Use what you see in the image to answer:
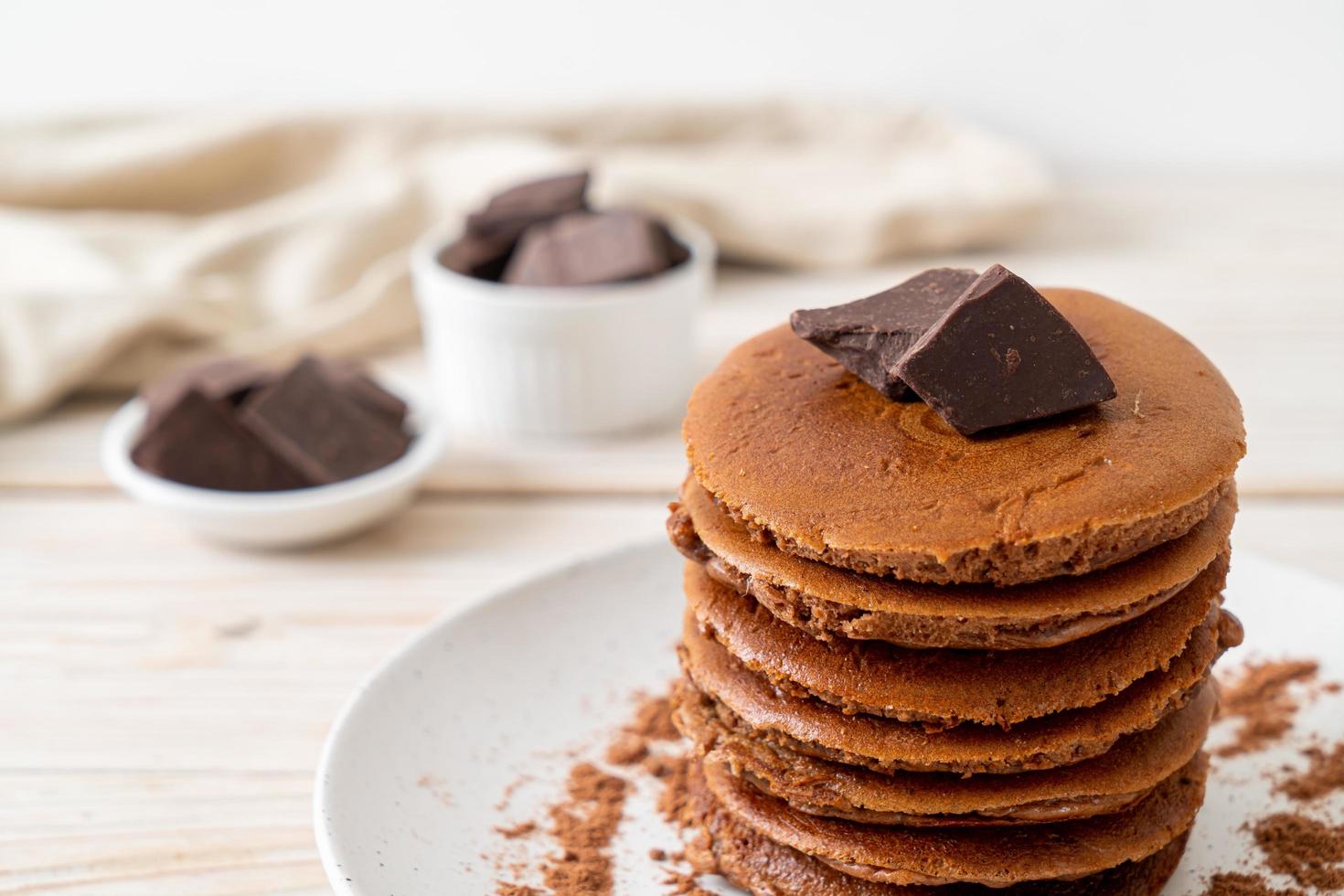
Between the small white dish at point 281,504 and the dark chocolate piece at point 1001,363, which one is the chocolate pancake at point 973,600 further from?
the small white dish at point 281,504

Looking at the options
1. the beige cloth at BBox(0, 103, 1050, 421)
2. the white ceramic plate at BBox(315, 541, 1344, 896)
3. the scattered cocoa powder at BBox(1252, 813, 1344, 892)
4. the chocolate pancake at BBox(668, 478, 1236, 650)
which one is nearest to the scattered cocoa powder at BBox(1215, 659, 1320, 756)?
the white ceramic plate at BBox(315, 541, 1344, 896)

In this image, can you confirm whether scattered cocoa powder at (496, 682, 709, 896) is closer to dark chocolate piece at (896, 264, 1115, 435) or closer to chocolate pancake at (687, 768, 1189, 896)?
chocolate pancake at (687, 768, 1189, 896)

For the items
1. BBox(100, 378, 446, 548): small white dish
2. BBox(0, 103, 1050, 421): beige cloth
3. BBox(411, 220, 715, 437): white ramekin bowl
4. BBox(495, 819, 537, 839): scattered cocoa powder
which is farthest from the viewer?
BBox(0, 103, 1050, 421): beige cloth

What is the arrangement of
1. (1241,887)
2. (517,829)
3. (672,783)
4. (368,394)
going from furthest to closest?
1. (368,394)
2. (672,783)
3. (517,829)
4. (1241,887)

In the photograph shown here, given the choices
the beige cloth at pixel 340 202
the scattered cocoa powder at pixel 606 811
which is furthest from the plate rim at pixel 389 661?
the beige cloth at pixel 340 202

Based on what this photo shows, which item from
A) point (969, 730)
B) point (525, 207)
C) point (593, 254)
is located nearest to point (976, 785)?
point (969, 730)

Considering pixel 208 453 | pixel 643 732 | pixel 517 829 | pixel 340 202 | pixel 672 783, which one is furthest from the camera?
pixel 340 202

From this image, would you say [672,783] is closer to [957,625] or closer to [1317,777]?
[957,625]
